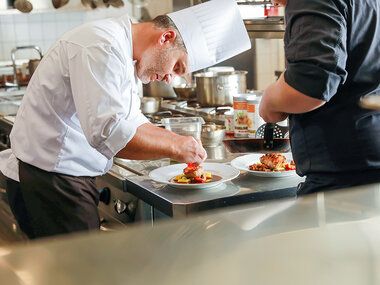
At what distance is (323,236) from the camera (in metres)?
0.71

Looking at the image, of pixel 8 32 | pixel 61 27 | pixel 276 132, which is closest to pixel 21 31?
pixel 8 32

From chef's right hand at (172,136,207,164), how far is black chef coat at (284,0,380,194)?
0.39 m

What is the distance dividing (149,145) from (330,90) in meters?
0.63

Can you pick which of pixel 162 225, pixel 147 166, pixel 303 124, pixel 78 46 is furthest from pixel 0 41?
pixel 162 225

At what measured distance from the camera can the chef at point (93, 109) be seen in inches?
65.5

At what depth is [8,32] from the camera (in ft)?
16.3

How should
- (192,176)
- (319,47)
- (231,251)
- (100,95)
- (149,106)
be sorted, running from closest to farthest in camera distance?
(231,251), (319,47), (100,95), (192,176), (149,106)

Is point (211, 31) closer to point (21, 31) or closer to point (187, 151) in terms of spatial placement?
point (187, 151)

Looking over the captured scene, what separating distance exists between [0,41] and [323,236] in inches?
185

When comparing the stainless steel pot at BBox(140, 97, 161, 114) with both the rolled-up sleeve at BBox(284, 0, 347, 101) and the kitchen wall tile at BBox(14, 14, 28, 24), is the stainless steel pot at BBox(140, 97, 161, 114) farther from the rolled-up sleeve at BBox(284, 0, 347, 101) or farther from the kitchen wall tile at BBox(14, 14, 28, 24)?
the kitchen wall tile at BBox(14, 14, 28, 24)

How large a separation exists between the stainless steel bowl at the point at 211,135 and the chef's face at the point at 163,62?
0.51 metres

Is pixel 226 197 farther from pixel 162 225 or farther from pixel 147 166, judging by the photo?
pixel 162 225

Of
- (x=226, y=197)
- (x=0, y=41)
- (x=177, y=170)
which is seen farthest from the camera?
(x=0, y=41)

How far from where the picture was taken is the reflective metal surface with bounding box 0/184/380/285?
1.90 feet
